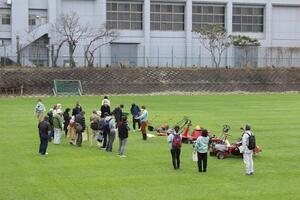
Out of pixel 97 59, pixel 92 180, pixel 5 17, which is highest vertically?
pixel 5 17

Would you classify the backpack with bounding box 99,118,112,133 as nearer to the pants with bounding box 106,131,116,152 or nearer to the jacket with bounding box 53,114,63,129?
the pants with bounding box 106,131,116,152

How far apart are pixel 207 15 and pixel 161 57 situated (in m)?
10.4

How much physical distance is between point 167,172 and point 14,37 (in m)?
67.7

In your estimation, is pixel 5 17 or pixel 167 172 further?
pixel 5 17

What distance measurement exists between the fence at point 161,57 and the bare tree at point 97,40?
0.97m

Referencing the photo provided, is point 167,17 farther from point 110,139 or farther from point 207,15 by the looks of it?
point 110,139

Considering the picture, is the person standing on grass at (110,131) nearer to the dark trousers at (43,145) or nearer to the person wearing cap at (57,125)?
the dark trousers at (43,145)

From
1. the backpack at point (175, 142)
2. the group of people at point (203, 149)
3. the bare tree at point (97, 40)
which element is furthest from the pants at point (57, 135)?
the bare tree at point (97, 40)

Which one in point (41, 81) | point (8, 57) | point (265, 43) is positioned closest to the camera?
point (41, 81)

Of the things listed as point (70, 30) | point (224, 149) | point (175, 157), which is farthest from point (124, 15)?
point (175, 157)

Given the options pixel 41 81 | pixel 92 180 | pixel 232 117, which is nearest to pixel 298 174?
pixel 92 180

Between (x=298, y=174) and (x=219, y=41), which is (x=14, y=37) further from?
(x=298, y=174)

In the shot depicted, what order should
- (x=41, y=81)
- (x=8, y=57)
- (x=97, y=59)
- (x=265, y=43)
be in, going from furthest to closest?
(x=265, y=43) → (x=97, y=59) → (x=8, y=57) → (x=41, y=81)

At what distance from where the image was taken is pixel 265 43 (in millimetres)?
100750
